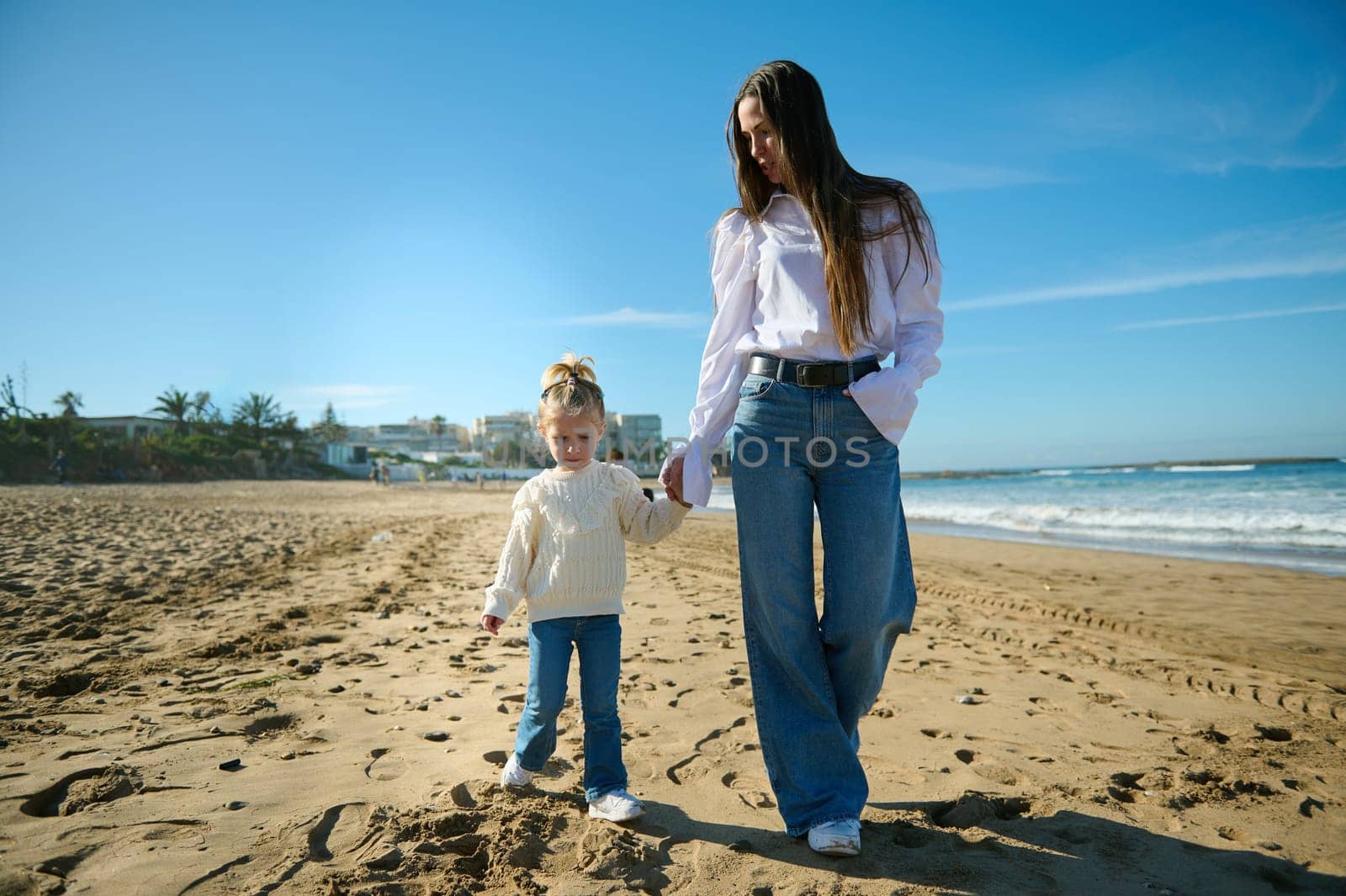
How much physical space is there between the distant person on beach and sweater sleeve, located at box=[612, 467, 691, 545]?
37143 millimetres

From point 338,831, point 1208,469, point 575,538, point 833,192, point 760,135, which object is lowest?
point 338,831

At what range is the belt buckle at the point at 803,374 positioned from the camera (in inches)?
83.4

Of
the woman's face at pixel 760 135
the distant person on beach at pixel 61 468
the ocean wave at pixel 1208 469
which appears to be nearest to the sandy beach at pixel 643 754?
the woman's face at pixel 760 135

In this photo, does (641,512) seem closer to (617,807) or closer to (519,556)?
(519,556)

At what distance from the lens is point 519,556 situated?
2561 mm

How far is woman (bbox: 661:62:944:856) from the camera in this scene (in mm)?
2104

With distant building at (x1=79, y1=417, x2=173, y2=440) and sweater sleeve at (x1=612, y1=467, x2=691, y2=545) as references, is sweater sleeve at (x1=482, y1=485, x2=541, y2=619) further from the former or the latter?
distant building at (x1=79, y1=417, x2=173, y2=440)

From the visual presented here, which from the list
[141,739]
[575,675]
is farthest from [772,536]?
[141,739]

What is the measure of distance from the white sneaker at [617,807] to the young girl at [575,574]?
0.09ft

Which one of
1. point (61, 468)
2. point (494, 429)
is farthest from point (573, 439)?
point (494, 429)

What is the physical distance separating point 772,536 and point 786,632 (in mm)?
276

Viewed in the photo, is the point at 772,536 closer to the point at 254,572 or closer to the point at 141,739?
the point at 141,739

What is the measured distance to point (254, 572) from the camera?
748 centimetres

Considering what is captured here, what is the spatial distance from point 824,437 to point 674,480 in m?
0.51
